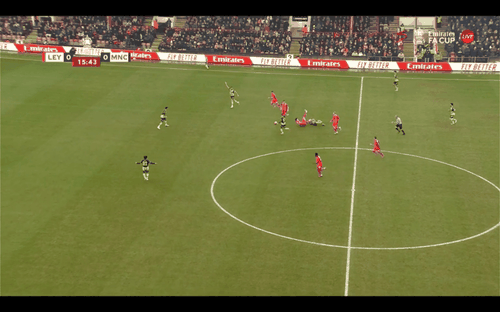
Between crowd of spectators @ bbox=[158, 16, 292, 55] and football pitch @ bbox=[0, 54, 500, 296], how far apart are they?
2207 cm

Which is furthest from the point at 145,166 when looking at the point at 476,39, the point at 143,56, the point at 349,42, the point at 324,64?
the point at 476,39

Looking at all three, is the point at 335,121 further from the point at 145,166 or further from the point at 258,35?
the point at 258,35

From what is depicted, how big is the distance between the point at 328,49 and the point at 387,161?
140 ft

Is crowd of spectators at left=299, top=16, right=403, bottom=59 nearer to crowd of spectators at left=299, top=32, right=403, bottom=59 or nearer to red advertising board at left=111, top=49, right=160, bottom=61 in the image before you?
crowd of spectators at left=299, top=32, right=403, bottom=59

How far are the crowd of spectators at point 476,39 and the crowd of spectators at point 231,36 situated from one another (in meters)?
24.4

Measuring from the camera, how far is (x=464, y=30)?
88250 millimetres

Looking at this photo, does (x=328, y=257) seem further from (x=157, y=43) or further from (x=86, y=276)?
(x=157, y=43)

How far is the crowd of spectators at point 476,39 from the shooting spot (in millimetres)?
81875

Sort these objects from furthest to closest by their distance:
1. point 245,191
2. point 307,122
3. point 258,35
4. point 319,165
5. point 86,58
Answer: point 258,35
point 86,58
point 307,122
point 319,165
point 245,191

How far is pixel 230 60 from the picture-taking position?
7700cm

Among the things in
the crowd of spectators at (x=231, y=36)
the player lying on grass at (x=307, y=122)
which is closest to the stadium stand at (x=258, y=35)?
the crowd of spectators at (x=231, y=36)

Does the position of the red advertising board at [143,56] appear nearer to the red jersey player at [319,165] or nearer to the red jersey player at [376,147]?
the red jersey player at [376,147]

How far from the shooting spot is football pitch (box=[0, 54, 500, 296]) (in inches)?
1231

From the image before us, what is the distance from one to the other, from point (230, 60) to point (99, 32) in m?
27.3
